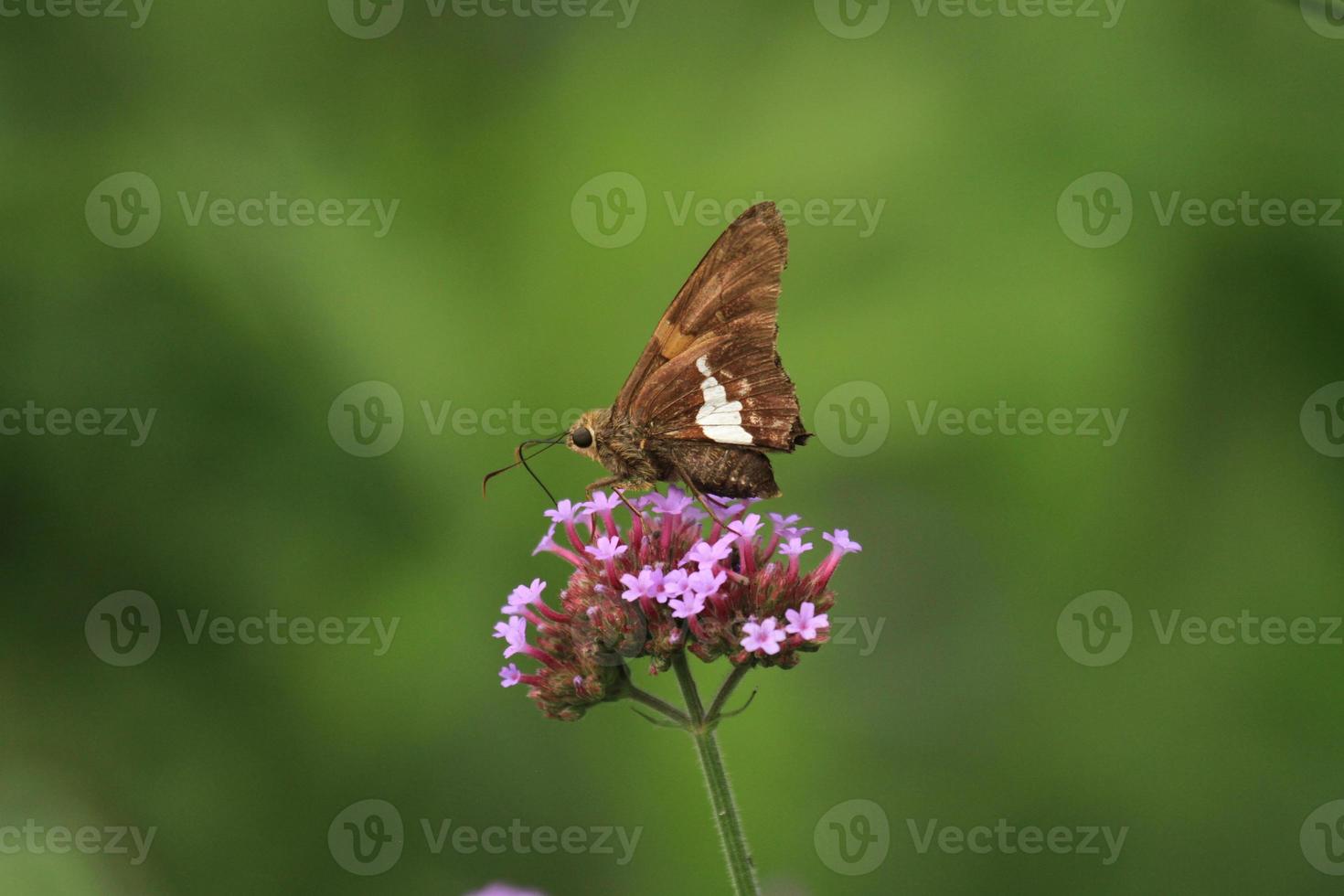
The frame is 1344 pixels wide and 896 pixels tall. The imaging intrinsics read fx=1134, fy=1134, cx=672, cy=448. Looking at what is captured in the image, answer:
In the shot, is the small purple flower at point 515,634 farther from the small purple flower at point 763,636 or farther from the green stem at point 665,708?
the small purple flower at point 763,636

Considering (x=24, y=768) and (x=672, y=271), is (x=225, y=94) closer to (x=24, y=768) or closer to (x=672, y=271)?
(x=672, y=271)

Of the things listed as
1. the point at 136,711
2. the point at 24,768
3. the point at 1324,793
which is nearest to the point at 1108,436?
the point at 1324,793
